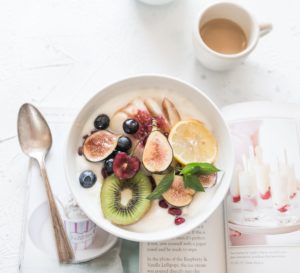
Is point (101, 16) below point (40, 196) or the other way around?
the other way around

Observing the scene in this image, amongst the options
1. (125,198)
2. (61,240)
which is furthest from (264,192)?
(61,240)

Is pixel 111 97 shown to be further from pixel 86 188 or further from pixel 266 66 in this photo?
pixel 266 66

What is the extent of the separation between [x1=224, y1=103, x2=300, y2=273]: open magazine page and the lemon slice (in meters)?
0.09

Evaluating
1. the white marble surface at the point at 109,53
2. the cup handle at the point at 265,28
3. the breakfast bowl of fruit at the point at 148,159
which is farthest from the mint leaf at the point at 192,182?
the cup handle at the point at 265,28

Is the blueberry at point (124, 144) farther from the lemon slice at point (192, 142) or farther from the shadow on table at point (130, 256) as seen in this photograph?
the shadow on table at point (130, 256)

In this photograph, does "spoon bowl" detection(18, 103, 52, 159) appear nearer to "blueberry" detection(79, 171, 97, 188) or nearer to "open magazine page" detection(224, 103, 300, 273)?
"blueberry" detection(79, 171, 97, 188)

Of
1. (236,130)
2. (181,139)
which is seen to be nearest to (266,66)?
(236,130)

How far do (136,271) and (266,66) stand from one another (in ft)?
1.85

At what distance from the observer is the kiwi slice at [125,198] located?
841mm

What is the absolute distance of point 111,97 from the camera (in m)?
0.91

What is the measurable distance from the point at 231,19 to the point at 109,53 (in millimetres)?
293

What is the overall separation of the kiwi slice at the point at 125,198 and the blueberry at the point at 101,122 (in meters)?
0.11

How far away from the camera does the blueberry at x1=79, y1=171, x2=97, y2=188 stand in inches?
33.6

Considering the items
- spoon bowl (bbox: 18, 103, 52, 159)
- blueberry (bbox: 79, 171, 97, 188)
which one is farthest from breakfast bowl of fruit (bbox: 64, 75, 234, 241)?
spoon bowl (bbox: 18, 103, 52, 159)
